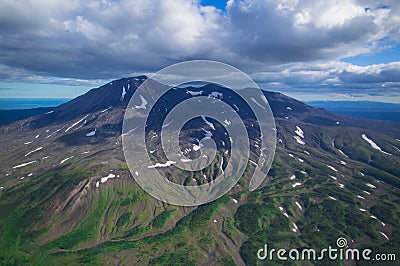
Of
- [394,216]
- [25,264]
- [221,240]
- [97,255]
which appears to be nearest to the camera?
[25,264]

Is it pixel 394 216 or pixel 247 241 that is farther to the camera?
pixel 394 216

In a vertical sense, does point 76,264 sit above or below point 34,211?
below

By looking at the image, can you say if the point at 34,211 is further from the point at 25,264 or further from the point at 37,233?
the point at 25,264

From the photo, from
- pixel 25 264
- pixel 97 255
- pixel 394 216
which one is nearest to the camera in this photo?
pixel 25 264

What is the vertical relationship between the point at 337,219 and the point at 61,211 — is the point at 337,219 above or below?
below

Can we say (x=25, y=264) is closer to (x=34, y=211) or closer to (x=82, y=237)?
(x=82, y=237)

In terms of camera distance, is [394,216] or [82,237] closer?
[82,237]

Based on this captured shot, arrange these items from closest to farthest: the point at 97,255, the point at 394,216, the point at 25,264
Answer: the point at 25,264
the point at 97,255
the point at 394,216

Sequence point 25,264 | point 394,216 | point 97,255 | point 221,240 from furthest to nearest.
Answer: point 394,216, point 221,240, point 97,255, point 25,264

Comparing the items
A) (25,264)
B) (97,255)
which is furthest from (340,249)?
(25,264)

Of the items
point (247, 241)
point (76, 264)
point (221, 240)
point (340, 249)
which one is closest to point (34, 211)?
point (76, 264)
